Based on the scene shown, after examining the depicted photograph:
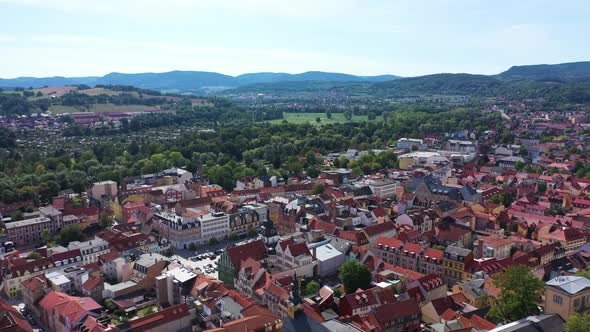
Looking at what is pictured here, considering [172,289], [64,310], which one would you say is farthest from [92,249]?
[64,310]

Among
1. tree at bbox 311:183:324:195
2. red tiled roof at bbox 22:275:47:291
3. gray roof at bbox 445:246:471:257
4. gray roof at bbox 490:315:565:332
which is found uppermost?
gray roof at bbox 490:315:565:332

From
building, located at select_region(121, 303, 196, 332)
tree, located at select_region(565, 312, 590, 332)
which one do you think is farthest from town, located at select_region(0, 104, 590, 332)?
tree, located at select_region(565, 312, 590, 332)

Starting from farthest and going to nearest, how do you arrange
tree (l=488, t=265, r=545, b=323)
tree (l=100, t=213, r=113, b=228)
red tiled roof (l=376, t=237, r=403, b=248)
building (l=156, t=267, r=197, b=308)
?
1. tree (l=100, t=213, r=113, b=228)
2. red tiled roof (l=376, t=237, r=403, b=248)
3. building (l=156, t=267, r=197, b=308)
4. tree (l=488, t=265, r=545, b=323)

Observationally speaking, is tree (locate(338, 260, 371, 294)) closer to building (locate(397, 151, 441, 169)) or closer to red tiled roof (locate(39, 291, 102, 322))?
red tiled roof (locate(39, 291, 102, 322))

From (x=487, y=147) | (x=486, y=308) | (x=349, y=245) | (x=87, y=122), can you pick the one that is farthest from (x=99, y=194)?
(x=87, y=122)

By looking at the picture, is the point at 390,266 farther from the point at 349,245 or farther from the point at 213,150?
the point at 213,150

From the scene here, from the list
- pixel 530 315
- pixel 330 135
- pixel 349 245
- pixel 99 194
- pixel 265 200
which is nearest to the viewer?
pixel 530 315

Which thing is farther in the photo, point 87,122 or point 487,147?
point 87,122

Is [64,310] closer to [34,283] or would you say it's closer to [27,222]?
[34,283]
